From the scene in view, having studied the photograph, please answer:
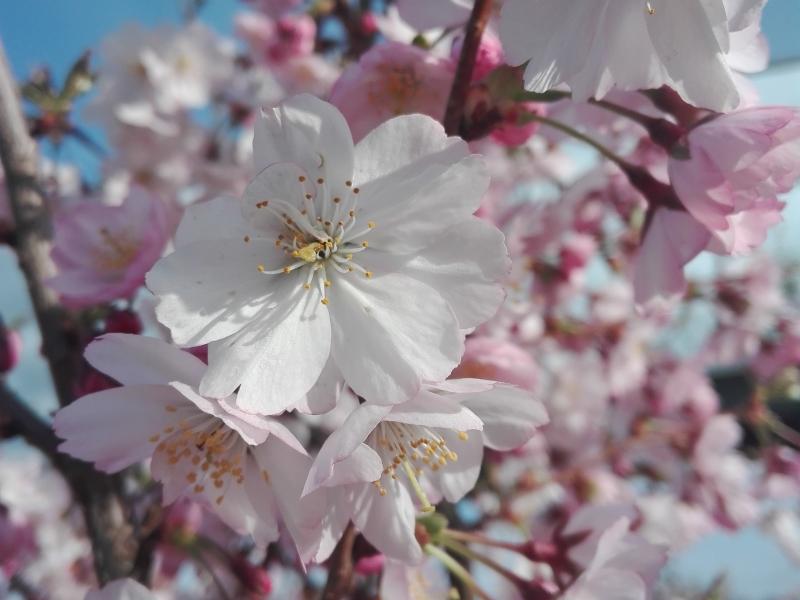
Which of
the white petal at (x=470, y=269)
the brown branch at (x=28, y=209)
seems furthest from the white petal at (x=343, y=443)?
the brown branch at (x=28, y=209)

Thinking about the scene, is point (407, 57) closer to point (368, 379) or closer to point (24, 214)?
point (368, 379)

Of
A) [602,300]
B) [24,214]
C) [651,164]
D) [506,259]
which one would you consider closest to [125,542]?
[24,214]

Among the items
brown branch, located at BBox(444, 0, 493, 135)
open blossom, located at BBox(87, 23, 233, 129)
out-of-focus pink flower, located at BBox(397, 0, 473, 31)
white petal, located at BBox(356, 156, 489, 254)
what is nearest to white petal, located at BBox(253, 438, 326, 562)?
white petal, located at BBox(356, 156, 489, 254)

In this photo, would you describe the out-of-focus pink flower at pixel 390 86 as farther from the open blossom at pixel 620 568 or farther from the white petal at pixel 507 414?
the open blossom at pixel 620 568

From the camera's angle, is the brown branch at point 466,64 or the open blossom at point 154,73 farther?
the open blossom at point 154,73

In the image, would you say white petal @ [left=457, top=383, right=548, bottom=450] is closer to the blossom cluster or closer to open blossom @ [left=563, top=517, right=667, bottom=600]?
the blossom cluster
